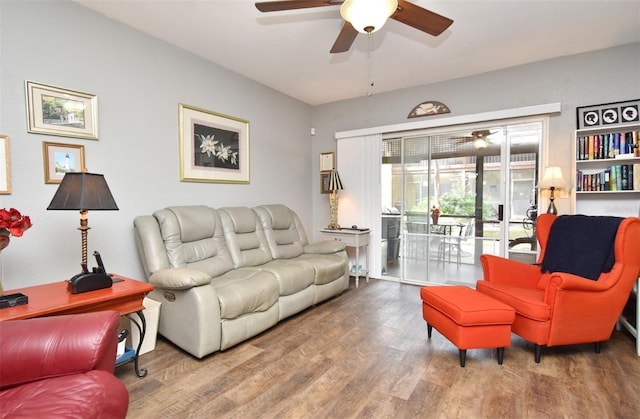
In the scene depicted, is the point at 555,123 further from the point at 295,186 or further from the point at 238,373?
the point at 238,373

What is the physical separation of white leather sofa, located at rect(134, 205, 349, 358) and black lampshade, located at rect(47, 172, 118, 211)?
0.67 m

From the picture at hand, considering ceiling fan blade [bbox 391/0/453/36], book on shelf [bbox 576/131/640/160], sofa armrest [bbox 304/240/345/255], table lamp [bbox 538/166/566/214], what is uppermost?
ceiling fan blade [bbox 391/0/453/36]

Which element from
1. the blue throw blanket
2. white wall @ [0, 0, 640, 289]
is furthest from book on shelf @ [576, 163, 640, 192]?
the blue throw blanket

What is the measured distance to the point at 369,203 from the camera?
14.4 ft

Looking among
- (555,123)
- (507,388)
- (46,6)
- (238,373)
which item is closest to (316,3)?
(46,6)

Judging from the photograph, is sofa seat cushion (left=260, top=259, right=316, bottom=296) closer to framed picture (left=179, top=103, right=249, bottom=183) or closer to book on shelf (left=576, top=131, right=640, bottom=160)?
framed picture (left=179, top=103, right=249, bottom=183)

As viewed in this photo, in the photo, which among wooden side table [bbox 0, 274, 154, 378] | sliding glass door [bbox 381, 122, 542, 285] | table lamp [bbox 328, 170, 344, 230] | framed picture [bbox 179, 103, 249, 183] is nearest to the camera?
wooden side table [bbox 0, 274, 154, 378]

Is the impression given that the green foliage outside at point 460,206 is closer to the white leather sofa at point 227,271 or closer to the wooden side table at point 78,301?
the white leather sofa at point 227,271

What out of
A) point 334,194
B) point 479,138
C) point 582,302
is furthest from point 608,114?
point 334,194

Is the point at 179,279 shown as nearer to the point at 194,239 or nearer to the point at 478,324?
the point at 194,239

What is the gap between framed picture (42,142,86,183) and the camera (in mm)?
2184

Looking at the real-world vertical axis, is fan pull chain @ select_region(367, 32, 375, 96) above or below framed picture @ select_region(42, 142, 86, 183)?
above

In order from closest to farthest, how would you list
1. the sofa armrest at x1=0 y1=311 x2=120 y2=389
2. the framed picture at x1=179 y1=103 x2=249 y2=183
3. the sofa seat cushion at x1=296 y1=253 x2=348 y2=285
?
the sofa armrest at x1=0 y1=311 x2=120 y2=389
the framed picture at x1=179 y1=103 x2=249 y2=183
the sofa seat cushion at x1=296 y1=253 x2=348 y2=285

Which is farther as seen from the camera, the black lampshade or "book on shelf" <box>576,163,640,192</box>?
"book on shelf" <box>576,163,640,192</box>
